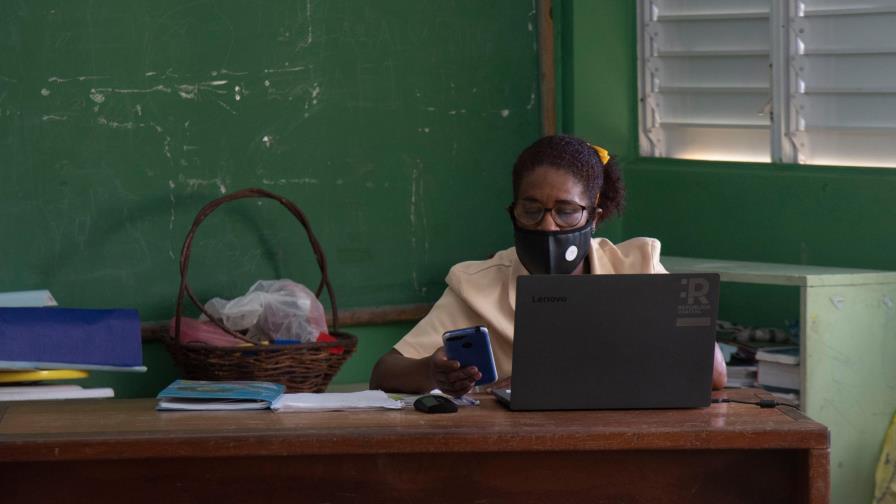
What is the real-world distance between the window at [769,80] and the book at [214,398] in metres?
2.09

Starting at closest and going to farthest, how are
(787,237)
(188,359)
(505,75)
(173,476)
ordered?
(173,476)
(188,359)
(787,237)
(505,75)

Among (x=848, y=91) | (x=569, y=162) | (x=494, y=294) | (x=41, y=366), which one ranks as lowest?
(x=41, y=366)

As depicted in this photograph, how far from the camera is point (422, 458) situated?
87.8 inches

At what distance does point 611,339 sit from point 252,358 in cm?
155

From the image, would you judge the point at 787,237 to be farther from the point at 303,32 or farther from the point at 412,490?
the point at 412,490

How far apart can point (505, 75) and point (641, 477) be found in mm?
2437

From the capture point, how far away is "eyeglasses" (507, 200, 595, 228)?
8.95 feet

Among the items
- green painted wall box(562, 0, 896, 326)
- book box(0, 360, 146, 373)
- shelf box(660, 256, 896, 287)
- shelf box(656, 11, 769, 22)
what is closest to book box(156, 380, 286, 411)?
book box(0, 360, 146, 373)

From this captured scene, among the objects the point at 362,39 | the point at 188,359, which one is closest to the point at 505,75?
the point at 362,39

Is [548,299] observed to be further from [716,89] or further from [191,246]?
[716,89]

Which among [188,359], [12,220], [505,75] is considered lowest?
[188,359]

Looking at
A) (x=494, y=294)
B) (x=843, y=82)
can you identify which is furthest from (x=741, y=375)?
(x=494, y=294)

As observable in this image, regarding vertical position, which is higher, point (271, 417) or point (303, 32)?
point (303, 32)

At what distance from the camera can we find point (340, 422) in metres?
2.27
